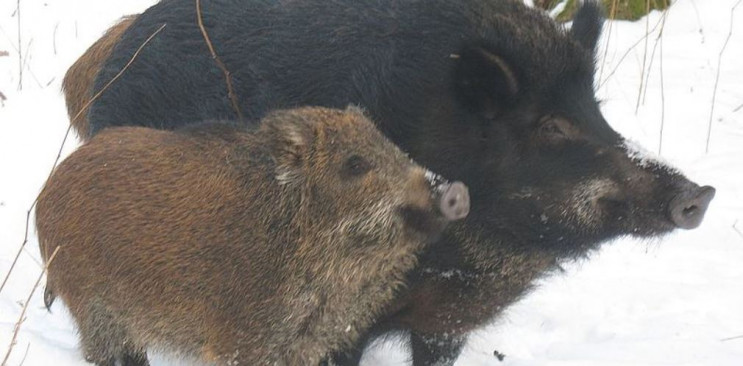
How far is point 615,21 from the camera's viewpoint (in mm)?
8961

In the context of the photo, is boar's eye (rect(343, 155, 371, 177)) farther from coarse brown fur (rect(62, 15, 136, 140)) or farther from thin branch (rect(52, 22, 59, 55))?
thin branch (rect(52, 22, 59, 55))

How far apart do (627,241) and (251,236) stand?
2.64 metres

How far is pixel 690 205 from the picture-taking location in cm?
405

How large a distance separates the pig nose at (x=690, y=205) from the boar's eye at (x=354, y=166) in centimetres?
106

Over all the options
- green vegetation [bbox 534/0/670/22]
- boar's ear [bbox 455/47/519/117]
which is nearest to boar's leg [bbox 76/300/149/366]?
boar's ear [bbox 455/47/519/117]

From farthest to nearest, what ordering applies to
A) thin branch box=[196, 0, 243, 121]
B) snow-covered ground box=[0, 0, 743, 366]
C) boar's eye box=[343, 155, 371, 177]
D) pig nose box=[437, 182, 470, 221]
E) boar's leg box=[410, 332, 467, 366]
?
snow-covered ground box=[0, 0, 743, 366] → thin branch box=[196, 0, 243, 121] → boar's leg box=[410, 332, 467, 366] → boar's eye box=[343, 155, 371, 177] → pig nose box=[437, 182, 470, 221]

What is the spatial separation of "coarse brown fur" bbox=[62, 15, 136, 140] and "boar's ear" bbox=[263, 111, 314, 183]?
57.1 inches

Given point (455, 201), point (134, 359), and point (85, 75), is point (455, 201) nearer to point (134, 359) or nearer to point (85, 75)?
point (134, 359)

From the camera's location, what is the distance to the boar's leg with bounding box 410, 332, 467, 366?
4621 mm

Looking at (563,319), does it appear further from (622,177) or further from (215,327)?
(215,327)

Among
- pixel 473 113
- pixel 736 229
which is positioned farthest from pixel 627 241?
pixel 473 113

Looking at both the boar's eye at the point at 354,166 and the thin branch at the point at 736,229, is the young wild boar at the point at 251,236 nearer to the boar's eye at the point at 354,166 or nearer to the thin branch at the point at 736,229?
the boar's eye at the point at 354,166

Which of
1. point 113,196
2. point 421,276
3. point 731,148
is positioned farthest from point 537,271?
point 731,148

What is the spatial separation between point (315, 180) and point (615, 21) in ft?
16.8
